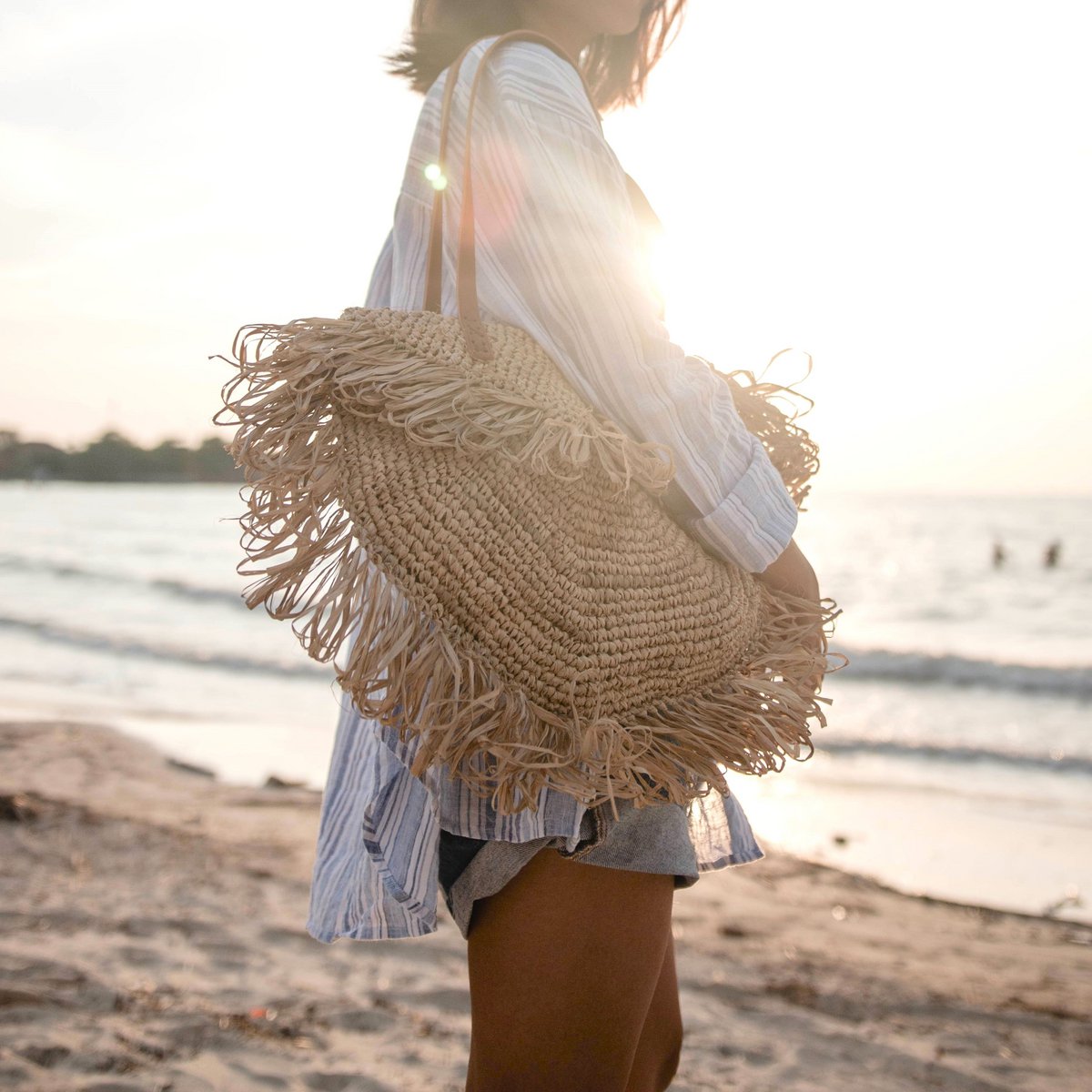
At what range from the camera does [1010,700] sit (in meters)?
9.80

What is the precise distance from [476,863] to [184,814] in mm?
4150

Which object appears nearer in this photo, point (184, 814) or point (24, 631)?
point (184, 814)

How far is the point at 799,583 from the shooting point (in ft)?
4.04

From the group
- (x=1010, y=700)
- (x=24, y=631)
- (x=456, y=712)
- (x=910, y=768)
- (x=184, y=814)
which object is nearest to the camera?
(x=456, y=712)

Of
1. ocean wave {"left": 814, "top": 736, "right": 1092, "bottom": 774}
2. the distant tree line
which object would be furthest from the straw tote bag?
the distant tree line

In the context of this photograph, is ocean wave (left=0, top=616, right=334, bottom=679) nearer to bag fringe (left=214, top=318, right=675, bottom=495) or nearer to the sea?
the sea

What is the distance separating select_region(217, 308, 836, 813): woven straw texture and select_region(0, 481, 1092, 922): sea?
173 millimetres

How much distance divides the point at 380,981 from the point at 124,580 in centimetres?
1587

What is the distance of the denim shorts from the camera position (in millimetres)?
1092

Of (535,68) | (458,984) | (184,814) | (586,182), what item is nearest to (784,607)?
(586,182)

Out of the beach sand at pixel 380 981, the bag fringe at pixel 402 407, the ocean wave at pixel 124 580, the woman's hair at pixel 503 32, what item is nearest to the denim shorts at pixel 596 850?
the bag fringe at pixel 402 407

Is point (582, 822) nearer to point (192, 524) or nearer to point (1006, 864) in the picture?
point (1006, 864)

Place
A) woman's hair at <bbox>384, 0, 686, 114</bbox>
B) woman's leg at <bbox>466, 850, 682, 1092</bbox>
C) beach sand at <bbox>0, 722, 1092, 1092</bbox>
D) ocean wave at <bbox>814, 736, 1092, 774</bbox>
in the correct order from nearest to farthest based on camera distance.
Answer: woman's leg at <bbox>466, 850, 682, 1092</bbox> → woman's hair at <bbox>384, 0, 686, 114</bbox> → beach sand at <bbox>0, 722, 1092, 1092</bbox> → ocean wave at <bbox>814, 736, 1092, 774</bbox>

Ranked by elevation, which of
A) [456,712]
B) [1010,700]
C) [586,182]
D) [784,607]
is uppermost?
[586,182]
